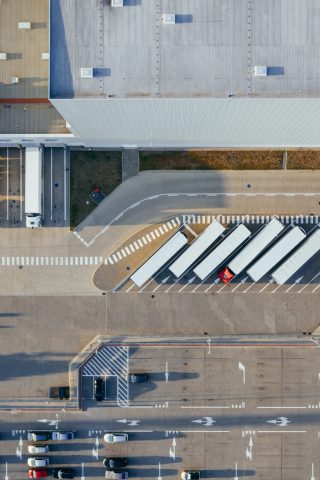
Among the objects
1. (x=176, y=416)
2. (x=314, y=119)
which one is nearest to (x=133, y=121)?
(x=314, y=119)

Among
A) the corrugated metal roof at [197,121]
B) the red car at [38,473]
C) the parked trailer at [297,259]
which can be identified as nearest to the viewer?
the corrugated metal roof at [197,121]

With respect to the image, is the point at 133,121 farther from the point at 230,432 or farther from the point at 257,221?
the point at 230,432

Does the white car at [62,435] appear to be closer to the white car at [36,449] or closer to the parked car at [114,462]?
the white car at [36,449]

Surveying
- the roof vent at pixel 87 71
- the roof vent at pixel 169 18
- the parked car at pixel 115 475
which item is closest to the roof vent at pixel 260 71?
the roof vent at pixel 169 18

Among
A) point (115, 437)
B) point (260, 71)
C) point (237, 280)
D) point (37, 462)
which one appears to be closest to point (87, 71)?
point (260, 71)

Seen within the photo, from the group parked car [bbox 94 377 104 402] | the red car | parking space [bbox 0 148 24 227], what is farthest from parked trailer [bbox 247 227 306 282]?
the red car

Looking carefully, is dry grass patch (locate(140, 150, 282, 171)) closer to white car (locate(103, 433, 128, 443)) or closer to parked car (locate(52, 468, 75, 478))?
white car (locate(103, 433, 128, 443))
